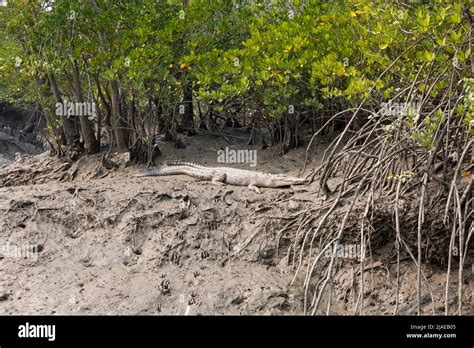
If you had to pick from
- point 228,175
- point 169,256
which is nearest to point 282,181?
point 228,175

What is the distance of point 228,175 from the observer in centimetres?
942

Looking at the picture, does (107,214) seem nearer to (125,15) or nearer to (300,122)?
(125,15)

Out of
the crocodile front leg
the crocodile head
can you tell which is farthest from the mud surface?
the crocodile front leg

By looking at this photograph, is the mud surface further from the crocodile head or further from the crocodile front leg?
the crocodile front leg

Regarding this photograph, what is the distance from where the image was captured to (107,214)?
844 centimetres

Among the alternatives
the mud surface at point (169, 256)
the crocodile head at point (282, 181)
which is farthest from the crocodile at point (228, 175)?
the mud surface at point (169, 256)

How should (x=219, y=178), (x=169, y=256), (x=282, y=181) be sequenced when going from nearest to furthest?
(x=169, y=256), (x=282, y=181), (x=219, y=178)

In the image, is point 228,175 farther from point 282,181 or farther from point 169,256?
point 169,256

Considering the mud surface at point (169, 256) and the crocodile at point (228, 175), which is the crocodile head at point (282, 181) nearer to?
the crocodile at point (228, 175)

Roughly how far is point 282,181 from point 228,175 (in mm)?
896

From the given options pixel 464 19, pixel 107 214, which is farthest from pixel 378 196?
pixel 107 214

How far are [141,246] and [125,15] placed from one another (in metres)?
3.63

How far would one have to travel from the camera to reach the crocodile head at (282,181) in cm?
873

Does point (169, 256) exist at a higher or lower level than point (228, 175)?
lower
